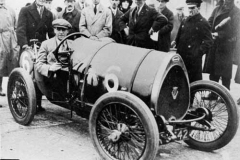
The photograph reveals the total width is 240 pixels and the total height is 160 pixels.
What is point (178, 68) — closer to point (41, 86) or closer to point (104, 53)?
point (104, 53)

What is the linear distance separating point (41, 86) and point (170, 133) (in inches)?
88.0

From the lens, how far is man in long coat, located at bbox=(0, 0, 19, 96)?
669cm

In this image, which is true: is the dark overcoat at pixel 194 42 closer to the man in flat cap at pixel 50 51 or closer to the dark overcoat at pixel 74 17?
the man in flat cap at pixel 50 51

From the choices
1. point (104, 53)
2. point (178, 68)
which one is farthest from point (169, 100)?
point (104, 53)

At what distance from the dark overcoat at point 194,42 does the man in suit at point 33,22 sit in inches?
107

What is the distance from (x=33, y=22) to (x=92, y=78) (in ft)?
9.66

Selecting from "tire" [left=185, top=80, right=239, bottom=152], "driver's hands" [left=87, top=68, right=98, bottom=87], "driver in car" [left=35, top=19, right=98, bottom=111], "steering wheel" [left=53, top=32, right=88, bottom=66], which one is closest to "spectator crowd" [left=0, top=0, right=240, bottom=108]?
"driver in car" [left=35, top=19, right=98, bottom=111]

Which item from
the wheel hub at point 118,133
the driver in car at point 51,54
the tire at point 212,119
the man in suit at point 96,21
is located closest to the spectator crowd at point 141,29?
the man in suit at point 96,21

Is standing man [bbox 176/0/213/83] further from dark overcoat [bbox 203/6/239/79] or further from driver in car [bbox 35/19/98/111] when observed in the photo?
driver in car [bbox 35/19/98/111]

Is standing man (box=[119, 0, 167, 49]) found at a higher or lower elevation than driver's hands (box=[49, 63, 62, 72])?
higher

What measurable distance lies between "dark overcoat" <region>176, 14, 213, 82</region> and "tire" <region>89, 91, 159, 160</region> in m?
2.39

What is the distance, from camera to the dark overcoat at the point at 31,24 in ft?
21.4

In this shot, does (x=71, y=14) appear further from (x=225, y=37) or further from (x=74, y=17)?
(x=225, y=37)

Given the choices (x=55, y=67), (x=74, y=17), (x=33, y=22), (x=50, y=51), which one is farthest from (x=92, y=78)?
(x=74, y=17)
